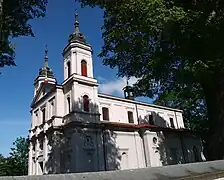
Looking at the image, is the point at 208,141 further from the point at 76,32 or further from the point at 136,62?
the point at 76,32

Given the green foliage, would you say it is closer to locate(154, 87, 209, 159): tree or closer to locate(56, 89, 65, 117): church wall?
locate(56, 89, 65, 117): church wall

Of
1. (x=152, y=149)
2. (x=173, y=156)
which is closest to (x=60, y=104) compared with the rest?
(x=152, y=149)

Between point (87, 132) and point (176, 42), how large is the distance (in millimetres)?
15945

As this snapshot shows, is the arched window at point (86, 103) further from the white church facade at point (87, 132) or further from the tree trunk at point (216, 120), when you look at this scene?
the tree trunk at point (216, 120)

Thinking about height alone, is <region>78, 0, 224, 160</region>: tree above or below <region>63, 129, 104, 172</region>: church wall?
above

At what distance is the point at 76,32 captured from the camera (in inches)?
1177

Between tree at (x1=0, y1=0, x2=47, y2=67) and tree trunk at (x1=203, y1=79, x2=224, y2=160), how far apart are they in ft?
30.5

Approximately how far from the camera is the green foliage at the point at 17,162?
41656 mm

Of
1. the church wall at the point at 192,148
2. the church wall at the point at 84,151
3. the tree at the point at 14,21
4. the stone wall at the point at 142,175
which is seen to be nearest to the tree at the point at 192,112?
the church wall at the point at 192,148

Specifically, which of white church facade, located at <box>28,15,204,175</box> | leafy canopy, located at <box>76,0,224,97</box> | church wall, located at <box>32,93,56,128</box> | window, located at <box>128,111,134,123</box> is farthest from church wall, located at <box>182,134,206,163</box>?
leafy canopy, located at <box>76,0,224,97</box>

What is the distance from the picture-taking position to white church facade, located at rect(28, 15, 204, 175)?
939 inches

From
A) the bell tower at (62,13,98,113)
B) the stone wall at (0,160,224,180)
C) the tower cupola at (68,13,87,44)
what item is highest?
the tower cupola at (68,13,87,44)

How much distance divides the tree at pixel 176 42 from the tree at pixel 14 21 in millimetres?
2934

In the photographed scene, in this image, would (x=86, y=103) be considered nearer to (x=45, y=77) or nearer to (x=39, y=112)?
(x=39, y=112)
